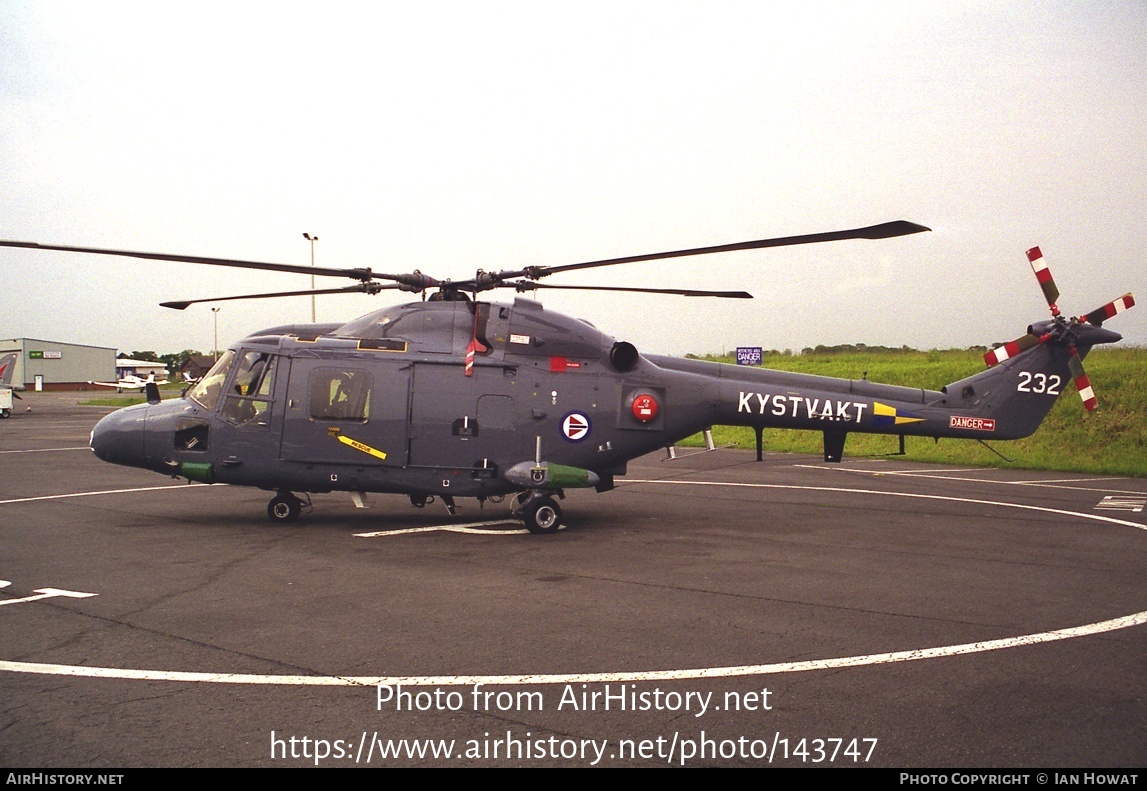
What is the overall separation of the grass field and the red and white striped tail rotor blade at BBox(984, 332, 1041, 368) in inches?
461

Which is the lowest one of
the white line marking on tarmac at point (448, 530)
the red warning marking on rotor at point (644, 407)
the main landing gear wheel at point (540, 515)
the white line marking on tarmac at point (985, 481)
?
the white line marking on tarmac at point (985, 481)

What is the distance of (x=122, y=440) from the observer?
44.6ft

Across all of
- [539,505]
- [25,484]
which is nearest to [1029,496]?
[539,505]

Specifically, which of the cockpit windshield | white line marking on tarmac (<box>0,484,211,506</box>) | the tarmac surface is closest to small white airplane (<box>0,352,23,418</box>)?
white line marking on tarmac (<box>0,484,211,506</box>)

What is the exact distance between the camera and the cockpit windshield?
1366 centimetres

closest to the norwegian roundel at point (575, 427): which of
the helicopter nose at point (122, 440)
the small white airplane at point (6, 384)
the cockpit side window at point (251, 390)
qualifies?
the cockpit side window at point (251, 390)

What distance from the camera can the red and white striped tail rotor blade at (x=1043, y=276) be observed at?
558 inches

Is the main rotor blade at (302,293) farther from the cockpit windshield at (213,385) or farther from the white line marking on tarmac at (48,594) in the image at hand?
the white line marking on tarmac at (48,594)

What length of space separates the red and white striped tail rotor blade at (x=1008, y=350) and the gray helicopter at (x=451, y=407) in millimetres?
812

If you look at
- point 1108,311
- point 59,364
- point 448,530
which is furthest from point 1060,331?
point 59,364

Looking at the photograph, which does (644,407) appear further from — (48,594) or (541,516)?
(48,594)

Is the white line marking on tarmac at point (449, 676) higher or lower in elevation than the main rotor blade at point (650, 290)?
lower
